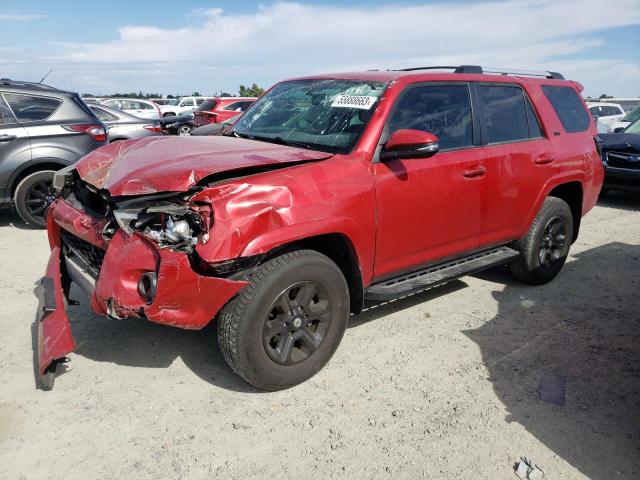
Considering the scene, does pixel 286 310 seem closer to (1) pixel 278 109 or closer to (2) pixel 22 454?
(2) pixel 22 454

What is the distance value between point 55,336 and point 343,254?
1764 millimetres

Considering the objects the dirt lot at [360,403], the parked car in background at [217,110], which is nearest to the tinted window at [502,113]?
the dirt lot at [360,403]

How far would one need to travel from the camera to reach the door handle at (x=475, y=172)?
3.71m

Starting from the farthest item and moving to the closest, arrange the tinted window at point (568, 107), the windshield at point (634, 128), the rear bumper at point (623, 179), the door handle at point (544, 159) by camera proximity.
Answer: the windshield at point (634, 128) → the rear bumper at point (623, 179) → the tinted window at point (568, 107) → the door handle at point (544, 159)

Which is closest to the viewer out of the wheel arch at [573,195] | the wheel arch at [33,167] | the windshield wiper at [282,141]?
the windshield wiper at [282,141]

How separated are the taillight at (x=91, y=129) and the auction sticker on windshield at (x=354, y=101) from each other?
4.44 metres

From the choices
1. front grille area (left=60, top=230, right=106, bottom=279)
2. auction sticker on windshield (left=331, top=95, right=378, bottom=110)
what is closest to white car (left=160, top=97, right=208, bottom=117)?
front grille area (left=60, top=230, right=106, bottom=279)

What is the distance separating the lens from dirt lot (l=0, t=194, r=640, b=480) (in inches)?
97.7

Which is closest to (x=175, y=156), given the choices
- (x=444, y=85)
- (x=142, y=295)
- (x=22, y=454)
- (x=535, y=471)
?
(x=142, y=295)

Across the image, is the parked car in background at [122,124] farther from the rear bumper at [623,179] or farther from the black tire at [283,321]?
the rear bumper at [623,179]

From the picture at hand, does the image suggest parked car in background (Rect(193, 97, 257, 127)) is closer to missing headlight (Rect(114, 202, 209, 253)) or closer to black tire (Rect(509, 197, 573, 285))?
black tire (Rect(509, 197, 573, 285))

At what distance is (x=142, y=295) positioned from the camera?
102 inches

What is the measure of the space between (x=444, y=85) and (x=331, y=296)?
6.09 ft

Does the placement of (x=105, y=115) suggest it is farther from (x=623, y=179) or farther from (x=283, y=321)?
(x=623, y=179)
